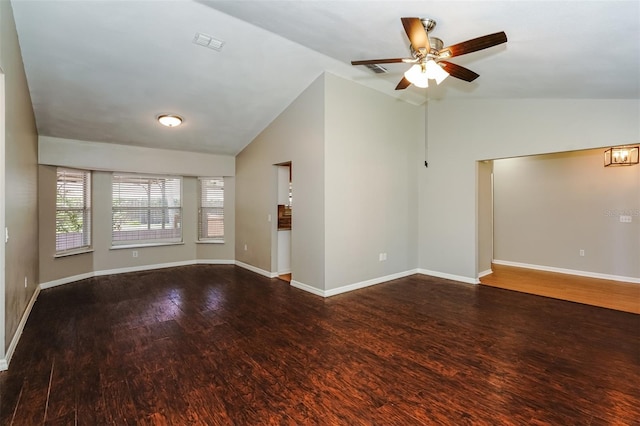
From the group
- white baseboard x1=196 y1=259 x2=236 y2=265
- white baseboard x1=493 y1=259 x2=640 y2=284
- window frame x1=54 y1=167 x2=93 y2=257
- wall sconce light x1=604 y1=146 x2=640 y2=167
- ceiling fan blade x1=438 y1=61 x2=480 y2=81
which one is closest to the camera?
ceiling fan blade x1=438 y1=61 x2=480 y2=81

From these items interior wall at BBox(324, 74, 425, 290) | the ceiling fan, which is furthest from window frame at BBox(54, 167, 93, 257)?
the ceiling fan

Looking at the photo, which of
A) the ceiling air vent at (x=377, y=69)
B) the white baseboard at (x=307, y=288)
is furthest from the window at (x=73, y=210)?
the ceiling air vent at (x=377, y=69)

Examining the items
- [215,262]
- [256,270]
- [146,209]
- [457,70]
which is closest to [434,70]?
[457,70]

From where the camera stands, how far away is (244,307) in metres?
4.11

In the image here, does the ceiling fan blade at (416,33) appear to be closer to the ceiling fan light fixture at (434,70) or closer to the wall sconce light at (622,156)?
the ceiling fan light fixture at (434,70)

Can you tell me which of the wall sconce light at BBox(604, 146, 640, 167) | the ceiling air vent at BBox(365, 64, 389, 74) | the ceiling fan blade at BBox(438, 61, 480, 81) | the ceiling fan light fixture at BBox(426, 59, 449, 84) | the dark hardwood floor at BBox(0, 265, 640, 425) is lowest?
the dark hardwood floor at BBox(0, 265, 640, 425)

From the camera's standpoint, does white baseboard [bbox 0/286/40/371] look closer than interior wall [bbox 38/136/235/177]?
Yes

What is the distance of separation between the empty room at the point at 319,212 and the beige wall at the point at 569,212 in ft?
0.12

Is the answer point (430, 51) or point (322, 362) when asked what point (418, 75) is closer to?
point (430, 51)

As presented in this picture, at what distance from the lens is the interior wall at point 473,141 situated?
4004 mm

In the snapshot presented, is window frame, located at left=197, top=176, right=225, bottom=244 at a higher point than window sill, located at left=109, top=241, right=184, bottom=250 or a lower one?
higher

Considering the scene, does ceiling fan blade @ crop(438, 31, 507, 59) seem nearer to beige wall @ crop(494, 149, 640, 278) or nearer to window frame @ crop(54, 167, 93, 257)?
beige wall @ crop(494, 149, 640, 278)

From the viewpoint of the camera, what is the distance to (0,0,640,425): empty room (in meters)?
2.34

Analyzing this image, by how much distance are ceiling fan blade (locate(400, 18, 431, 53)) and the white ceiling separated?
326 mm
